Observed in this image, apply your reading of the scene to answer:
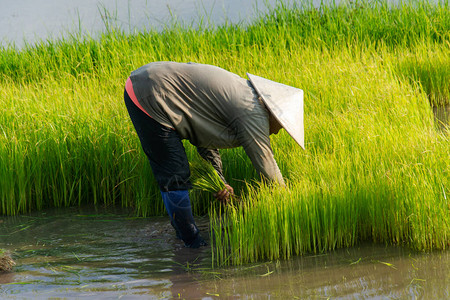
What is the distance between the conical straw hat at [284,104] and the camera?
341 cm

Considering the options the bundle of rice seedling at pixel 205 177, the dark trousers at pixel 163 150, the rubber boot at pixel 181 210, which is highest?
the dark trousers at pixel 163 150

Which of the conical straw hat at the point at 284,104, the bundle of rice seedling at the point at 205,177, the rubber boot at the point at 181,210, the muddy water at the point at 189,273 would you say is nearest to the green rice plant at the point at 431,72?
the conical straw hat at the point at 284,104

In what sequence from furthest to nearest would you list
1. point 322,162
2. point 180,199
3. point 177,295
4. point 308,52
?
1. point 308,52
2. point 322,162
3. point 180,199
4. point 177,295

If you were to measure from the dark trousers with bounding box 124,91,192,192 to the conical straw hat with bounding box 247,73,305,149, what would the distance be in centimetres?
65

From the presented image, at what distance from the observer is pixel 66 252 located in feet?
13.6

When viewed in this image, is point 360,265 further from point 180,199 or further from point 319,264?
point 180,199

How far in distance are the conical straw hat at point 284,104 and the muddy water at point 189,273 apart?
0.83 metres

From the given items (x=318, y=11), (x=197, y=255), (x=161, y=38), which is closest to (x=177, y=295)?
(x=197, y=255)

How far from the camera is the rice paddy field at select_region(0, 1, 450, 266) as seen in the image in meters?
3.54

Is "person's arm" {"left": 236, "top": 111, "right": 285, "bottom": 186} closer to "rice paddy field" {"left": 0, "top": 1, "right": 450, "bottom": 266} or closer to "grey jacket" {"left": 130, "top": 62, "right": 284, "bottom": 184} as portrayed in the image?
"grey jacket" {"left": 130, "top": 62, "right": 284, "bottom": 184}

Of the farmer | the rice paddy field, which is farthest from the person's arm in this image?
the rice paddy field

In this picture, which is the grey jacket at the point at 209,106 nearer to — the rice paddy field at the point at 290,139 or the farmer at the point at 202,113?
the farmer at the point at 202,113

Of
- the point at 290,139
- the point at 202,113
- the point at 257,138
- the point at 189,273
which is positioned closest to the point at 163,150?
the point at 202,113

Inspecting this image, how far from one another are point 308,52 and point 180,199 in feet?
13.4
